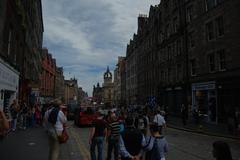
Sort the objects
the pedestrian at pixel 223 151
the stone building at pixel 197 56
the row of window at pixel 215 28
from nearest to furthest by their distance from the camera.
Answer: the pedestrian at pixel 223 151
the stone building at pixel 197 56
the row of window at pixel 215 28

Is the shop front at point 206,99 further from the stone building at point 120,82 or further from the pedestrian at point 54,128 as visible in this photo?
the stone building at point 120,82

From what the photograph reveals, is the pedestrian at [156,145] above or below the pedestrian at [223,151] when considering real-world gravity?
below

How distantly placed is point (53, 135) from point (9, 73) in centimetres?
1777

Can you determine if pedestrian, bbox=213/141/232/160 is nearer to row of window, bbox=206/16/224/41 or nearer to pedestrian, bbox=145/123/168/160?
pedestrian, bbox=145/123/168/160

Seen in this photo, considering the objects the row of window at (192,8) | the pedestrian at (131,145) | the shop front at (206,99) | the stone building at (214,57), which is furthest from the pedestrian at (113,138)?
the row of window at (192,8)

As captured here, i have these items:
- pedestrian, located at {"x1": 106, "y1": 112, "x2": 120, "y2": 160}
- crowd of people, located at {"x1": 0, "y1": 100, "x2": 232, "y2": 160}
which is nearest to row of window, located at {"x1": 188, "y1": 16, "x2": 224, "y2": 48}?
crowd of people, located at {"x1": 0, "y1": 100, "x2": 232, "y2": 160}

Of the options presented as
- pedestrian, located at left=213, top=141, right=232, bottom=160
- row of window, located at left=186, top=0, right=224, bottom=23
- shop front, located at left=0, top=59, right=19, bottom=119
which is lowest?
pedestrian, located at left=213, top=141, right=232, bottom=160

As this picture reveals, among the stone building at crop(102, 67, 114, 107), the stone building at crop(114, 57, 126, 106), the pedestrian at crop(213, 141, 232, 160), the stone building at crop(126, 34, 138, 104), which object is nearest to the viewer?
the pedestrian at crop(213, 141, 232, 160)

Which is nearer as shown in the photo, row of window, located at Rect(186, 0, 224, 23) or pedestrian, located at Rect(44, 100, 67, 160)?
pedestrian, located at Rect(44, 100, 67, 160)

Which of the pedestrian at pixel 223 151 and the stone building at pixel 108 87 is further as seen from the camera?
the stone building at pixel 108 87

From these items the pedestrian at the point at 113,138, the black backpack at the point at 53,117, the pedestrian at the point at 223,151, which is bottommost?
the pedestrian at the point at 113,138

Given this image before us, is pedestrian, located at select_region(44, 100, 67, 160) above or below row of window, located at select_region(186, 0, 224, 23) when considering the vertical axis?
below

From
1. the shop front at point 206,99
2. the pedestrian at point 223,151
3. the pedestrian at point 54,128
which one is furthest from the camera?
the shop front at point 206,99

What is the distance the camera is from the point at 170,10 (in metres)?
41.4
